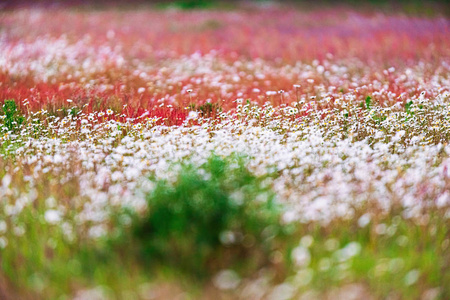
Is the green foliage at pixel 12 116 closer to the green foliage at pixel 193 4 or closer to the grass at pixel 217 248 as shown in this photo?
the grass at pixel 217 248

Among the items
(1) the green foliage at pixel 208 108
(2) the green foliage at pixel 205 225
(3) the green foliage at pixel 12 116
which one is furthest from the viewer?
(1) the green foliage at pixel 208 108

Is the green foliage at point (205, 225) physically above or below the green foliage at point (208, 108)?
above

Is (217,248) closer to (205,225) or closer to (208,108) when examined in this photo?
(205,225)

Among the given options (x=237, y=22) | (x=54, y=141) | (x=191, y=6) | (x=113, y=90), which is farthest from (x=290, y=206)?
(x=191, y=6)

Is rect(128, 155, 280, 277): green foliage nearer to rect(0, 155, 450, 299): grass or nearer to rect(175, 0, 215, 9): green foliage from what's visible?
rect(0, 155, 450, 299): grass

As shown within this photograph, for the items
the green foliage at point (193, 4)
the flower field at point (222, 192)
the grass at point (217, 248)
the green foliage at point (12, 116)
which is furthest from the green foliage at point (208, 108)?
→ the green foliage at point (193, 4)

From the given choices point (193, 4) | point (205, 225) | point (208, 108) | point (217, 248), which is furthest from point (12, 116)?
point (193, 4)
